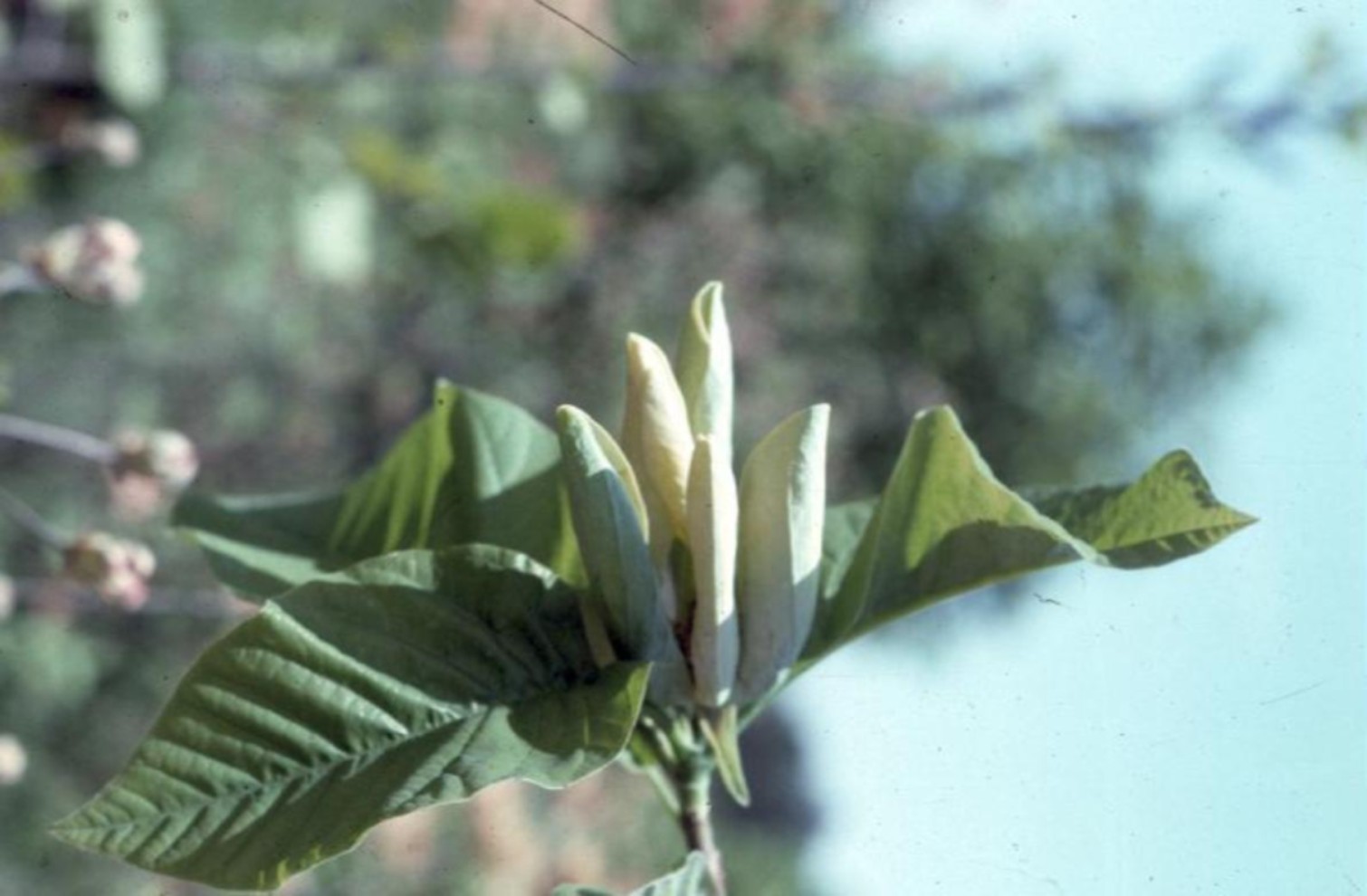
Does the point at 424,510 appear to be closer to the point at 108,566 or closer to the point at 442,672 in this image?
the point at 442,672

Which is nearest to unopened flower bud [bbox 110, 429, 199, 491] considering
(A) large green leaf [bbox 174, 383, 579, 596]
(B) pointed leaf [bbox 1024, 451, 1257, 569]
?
(A) large green leaf [bbox 174, 383, 579, 596]

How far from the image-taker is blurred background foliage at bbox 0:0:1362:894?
216 cm

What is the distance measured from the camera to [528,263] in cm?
244

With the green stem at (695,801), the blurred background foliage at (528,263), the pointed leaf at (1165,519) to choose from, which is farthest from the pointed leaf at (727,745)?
the blurred background foliage at (528,263)

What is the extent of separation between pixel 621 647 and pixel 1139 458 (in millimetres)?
3314

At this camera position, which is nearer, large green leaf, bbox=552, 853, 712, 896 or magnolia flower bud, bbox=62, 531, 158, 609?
large green leaf, bbox=552, 853, 712, 896

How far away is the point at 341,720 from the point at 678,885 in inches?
4.0

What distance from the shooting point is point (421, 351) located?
2.95 meters

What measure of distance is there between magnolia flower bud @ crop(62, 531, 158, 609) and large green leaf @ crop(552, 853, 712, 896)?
43 centimetres

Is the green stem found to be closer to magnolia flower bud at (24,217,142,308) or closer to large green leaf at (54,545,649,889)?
large green leaf at (54,545,649,889)

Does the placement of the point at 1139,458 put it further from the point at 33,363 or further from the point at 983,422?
the point at 33,363

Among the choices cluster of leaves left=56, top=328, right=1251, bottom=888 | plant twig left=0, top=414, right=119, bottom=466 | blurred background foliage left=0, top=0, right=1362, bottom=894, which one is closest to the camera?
cluster of leaves left=56, top=328, right=1251, bottom=888

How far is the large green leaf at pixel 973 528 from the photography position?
524mm

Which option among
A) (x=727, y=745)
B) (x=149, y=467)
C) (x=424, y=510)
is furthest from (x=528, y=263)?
(x=727, y=745)
